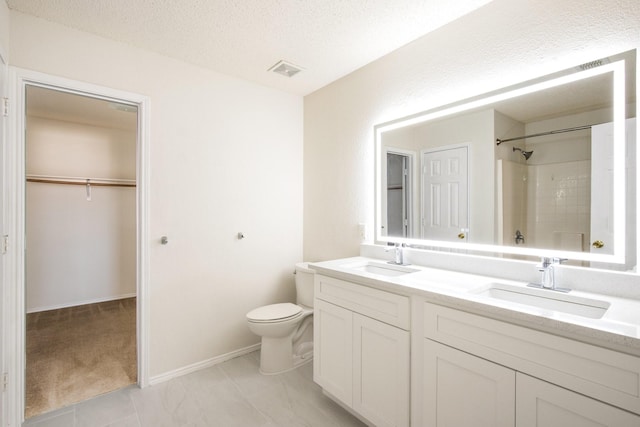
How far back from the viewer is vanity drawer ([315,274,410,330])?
1.49 m

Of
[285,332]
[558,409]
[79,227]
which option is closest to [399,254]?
[285,332]

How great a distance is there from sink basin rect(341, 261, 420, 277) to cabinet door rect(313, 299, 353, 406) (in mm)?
319

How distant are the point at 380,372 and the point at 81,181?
4.15 m

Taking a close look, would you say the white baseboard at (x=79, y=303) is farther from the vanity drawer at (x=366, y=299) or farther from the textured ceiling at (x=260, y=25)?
the vanity drawer at (x=366, y=299)

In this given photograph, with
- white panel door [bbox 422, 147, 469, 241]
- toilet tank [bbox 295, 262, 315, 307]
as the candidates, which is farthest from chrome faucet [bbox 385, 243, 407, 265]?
toilet tank [bbox 295, 262, 315, 307]

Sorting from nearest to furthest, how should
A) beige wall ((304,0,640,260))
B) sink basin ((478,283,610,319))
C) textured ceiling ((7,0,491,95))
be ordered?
sink basin ((478,283,610,319)), beige wall ((304,0,640,260)), textured ceiling ((7,0,491,95))

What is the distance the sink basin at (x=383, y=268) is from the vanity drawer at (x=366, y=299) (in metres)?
0.19

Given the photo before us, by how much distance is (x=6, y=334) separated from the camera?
1695 millimetres

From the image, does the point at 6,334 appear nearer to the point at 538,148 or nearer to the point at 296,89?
the point at 296,89

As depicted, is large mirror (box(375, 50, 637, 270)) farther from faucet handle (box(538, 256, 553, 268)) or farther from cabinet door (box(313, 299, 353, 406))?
cabinet door (box(313, 299, 353, 406))

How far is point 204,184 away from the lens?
2426 millimetres

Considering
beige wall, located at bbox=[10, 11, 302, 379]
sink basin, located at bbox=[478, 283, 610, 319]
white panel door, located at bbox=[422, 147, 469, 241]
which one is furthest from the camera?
beige wall, located at bbox=[10, 11, 302, 379]

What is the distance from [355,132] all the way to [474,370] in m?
1.83

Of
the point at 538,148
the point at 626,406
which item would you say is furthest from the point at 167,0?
the point at 626,406
